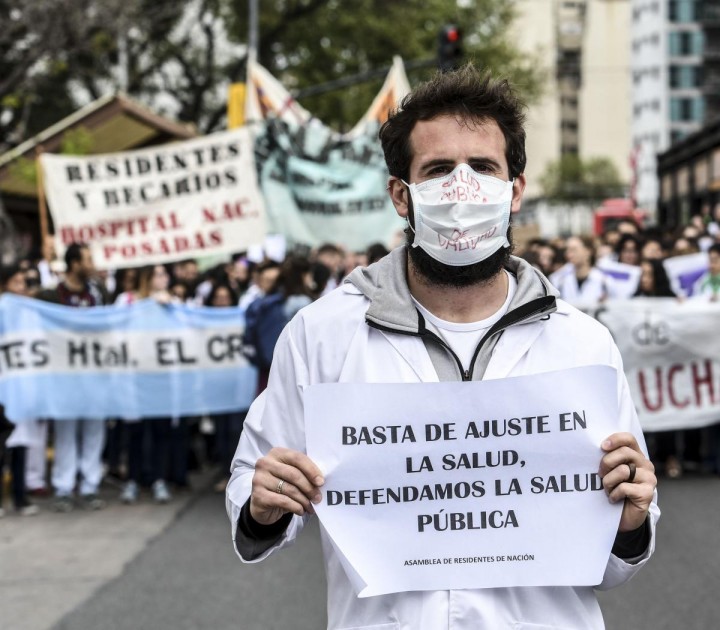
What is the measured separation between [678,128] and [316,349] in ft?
355

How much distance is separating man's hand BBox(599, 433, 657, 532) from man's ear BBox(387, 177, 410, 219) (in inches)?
27.1

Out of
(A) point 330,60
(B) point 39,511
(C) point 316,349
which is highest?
(A) point 330,60

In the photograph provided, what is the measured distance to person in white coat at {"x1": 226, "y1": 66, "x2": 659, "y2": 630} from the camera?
251cm

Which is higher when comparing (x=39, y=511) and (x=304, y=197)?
(x=304, y=197)

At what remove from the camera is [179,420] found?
10.3 m

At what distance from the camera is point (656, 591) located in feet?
21.6

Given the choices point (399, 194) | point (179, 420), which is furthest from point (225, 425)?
point (399, 194)

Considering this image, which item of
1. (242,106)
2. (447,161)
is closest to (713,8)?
(242,106)

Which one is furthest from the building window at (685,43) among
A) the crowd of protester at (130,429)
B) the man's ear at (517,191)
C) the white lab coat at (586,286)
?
the man's ear at (517,191)

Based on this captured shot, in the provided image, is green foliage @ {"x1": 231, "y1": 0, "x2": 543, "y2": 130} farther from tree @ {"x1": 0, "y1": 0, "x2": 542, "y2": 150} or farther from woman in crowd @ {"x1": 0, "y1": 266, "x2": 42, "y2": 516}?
woman in crowd @ {"x1": 0, "y1": 266, "x2": 42, "y2": 516}

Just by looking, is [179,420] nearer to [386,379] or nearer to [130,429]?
[130,429]

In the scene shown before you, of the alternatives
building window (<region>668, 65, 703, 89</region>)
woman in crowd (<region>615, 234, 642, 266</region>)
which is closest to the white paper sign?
woman in crowd (<region>615, 234, 642, 266</region>)

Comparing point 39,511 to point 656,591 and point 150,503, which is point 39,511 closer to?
point 150,503

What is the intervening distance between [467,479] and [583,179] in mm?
110339
